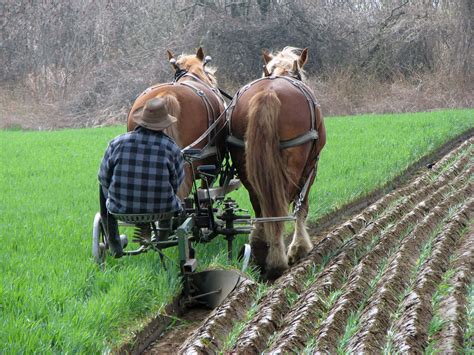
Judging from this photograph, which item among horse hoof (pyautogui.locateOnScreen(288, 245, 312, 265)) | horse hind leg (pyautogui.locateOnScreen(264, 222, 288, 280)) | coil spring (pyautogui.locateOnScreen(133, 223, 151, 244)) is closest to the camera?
coil spring (pyautogui.locateOnScreen(133, 223, 151, 244))

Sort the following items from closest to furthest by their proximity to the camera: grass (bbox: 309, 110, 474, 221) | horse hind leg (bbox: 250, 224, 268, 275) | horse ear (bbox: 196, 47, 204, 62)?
horse hind leg (bbox: 250, 224, 268, 275)
horse ear (bbox: 196, 47, 204, 62)
grass (bbox: 309, 110, 474, 221)

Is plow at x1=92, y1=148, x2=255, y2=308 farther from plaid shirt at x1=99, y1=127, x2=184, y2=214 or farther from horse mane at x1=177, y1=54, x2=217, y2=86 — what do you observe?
horse mane at x1=177, y1=54, x2=217, y2=86

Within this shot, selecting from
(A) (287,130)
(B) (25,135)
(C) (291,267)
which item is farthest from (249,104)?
(B) (25,135)

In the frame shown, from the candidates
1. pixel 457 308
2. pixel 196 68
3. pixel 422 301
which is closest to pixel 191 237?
pixel 422 301

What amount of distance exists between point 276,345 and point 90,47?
2351 centimetres

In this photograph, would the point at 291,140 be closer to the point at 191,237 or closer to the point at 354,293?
the point at 191,237

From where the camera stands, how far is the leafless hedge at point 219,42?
24.9 m

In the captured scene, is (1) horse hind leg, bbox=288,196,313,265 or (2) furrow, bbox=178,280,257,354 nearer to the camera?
(2) furrow, bbox=178,280,257,354

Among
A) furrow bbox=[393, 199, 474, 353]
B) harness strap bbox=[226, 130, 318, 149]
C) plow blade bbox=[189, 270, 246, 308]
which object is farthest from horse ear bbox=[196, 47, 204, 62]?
plow blade bbox=[189, 270, 246, 308]

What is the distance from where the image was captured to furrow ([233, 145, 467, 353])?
13.8ft

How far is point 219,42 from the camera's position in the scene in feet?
82.7

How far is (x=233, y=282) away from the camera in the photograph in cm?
513

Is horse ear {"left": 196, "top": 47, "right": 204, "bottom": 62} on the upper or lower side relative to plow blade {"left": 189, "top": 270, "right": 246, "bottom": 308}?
upper

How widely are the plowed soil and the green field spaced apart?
0.43 meters
